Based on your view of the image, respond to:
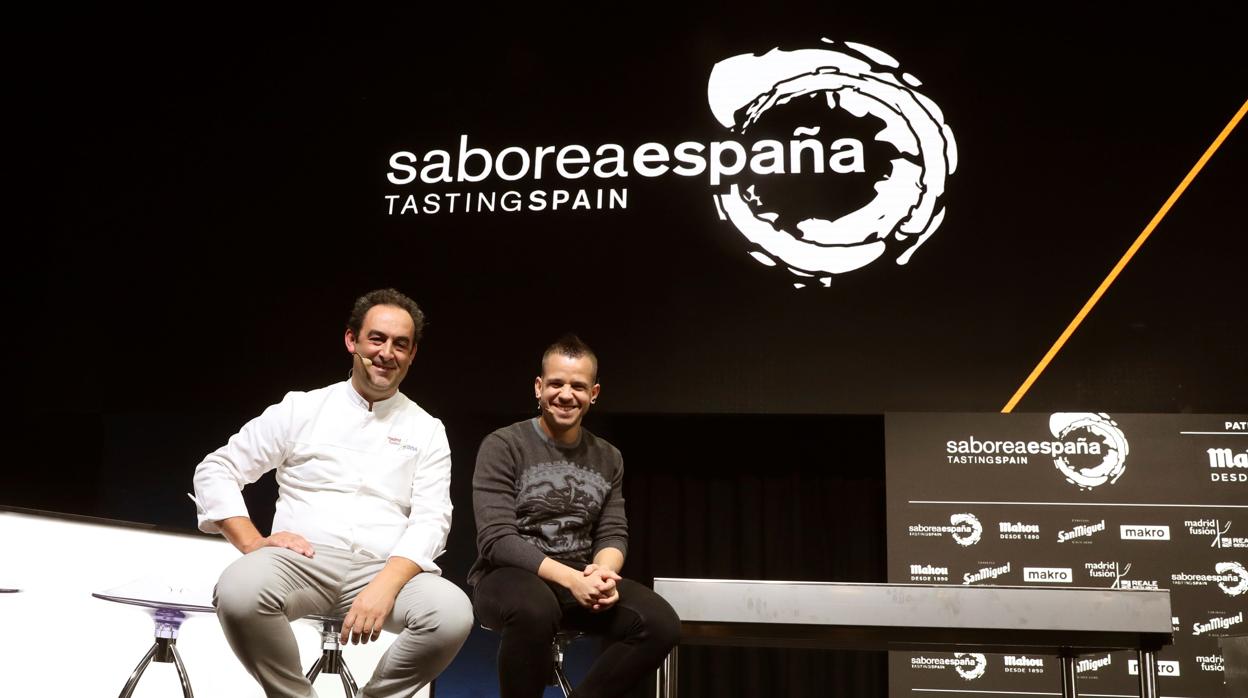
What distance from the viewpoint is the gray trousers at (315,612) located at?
2.04m

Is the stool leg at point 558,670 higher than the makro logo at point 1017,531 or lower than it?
lower

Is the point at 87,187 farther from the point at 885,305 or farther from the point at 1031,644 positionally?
the point at 1031,644

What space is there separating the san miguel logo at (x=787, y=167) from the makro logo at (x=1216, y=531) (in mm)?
1543

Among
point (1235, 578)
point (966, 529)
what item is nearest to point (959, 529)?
point (966, 529)

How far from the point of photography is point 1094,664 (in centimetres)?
388

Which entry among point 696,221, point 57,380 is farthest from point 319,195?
point 696,221

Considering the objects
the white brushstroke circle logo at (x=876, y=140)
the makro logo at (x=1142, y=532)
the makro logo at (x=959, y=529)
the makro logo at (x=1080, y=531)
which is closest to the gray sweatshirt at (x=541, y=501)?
the makro logo at (x=959, y=529)

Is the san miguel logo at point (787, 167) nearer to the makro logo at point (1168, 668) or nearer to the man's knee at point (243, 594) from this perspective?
the makro logo at point (1168, 668)

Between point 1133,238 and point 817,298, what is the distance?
1.33 m

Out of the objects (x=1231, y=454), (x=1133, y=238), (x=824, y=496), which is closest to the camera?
(x=1231, y=454)

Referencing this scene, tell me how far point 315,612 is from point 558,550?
0.59m

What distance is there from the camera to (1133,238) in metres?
4.30

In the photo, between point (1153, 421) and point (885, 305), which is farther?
point (885, 305)

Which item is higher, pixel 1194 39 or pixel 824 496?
pixel 1194 39
